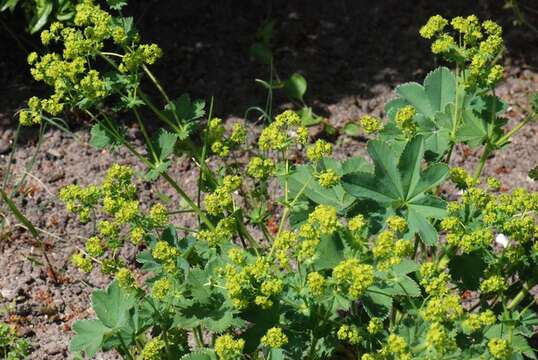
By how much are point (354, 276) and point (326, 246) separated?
Answer: 254 mm

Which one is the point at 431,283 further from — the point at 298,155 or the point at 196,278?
the point at 298,155

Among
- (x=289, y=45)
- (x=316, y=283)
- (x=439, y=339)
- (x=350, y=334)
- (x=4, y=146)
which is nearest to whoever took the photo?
(x=439, y=339)

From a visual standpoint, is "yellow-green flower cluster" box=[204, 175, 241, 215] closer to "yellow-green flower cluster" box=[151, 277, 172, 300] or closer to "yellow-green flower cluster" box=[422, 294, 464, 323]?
"yellow-green flower cluster" box=[151, 277, 172, 300]

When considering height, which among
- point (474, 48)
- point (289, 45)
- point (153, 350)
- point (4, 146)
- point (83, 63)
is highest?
point (474, 48)

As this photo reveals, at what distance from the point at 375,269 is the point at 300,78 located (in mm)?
2013

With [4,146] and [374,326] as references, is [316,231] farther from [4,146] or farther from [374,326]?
[4,146]

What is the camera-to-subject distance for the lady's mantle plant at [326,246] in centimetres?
233

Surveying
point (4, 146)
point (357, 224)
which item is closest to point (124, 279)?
point (357, 224)

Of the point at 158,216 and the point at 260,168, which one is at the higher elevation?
the point at 260,168

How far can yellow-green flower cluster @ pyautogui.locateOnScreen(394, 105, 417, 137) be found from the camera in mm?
2611

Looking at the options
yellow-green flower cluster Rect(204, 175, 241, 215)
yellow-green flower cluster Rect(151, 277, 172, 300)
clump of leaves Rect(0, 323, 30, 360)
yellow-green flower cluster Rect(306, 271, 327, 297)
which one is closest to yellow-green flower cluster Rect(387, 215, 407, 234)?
yellow-green flower cluster Rect(306, 271, 327, 297)

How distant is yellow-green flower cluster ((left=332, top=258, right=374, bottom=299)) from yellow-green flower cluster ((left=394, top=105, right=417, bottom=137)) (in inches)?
22.1

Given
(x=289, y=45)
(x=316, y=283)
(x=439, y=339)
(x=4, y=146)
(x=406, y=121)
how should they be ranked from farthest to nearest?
(x=289, y=45)
(x=4, y=146)
(x=406, y=121)
(x=316, y=283)
(x=439, y=339)

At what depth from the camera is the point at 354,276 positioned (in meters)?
2.20
